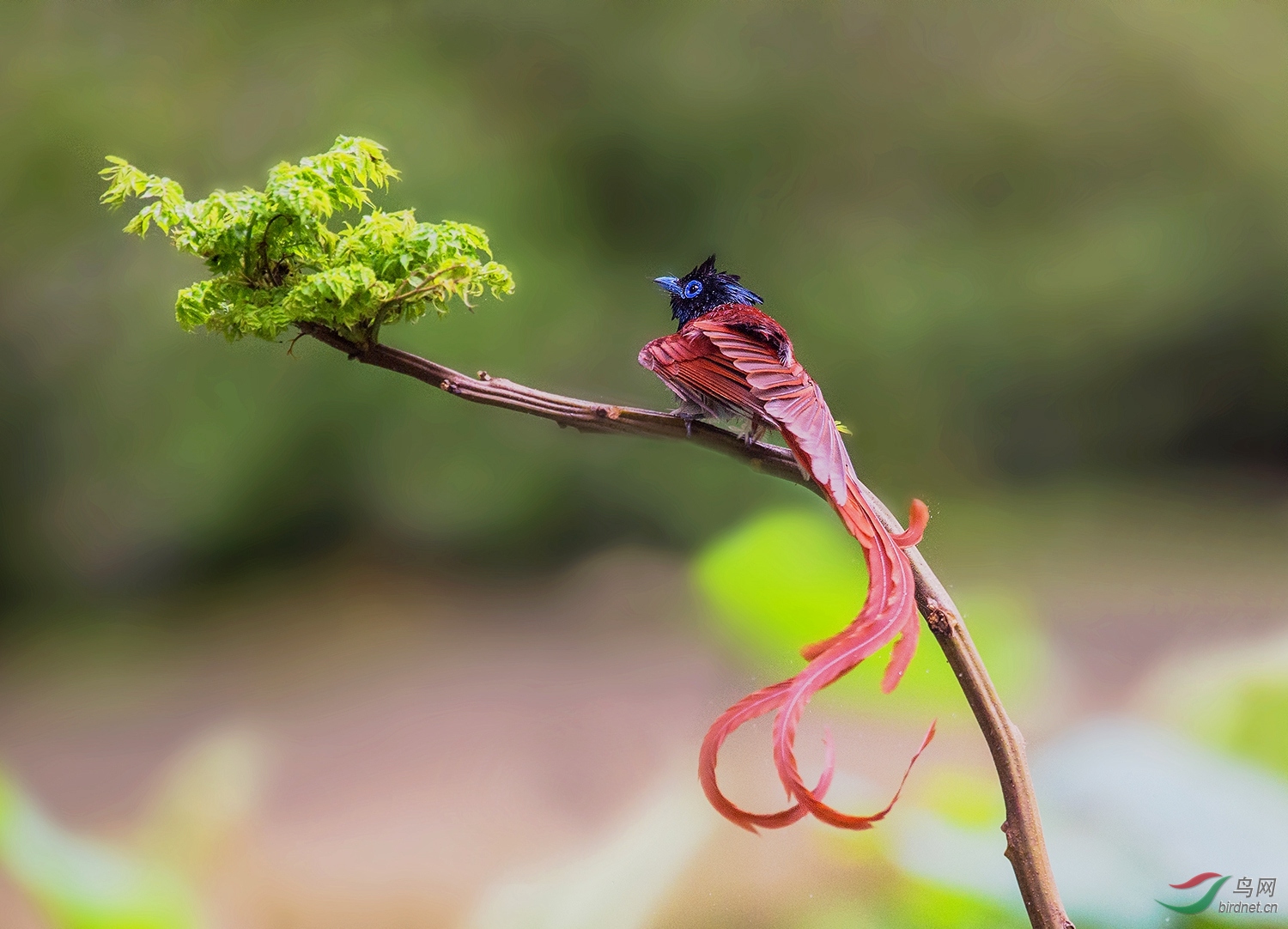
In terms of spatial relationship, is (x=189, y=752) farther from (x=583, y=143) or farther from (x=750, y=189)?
(x=750, y=189)

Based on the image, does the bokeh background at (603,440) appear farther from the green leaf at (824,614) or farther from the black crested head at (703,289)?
the black crested head at (703,289)

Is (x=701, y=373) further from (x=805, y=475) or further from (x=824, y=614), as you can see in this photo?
(x=824, y=614)

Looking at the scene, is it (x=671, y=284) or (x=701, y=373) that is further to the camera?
(x=671, y=284)

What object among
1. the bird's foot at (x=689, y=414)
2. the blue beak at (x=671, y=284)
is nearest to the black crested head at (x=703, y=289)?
the blue beak at (x=671, y=284)

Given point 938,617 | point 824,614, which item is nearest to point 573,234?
point 824,614

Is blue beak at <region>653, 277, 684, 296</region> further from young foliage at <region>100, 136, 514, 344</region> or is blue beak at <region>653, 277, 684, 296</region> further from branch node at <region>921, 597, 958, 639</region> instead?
branch node at <region>921, 597, 958, 639</region>

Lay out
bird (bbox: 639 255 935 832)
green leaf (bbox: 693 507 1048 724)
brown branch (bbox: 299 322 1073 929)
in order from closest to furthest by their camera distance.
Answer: bird (bbox: 639 255 935 832) → brown branch (bbox: 299 322 1073 929) → green leaf (bbox: 693 507 1048 724)

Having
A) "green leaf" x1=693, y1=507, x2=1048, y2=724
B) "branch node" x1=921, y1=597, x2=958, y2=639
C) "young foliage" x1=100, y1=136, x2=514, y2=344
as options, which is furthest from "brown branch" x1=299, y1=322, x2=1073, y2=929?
"green leaf" x1=693, y1=507, x2=1048, y2=724
